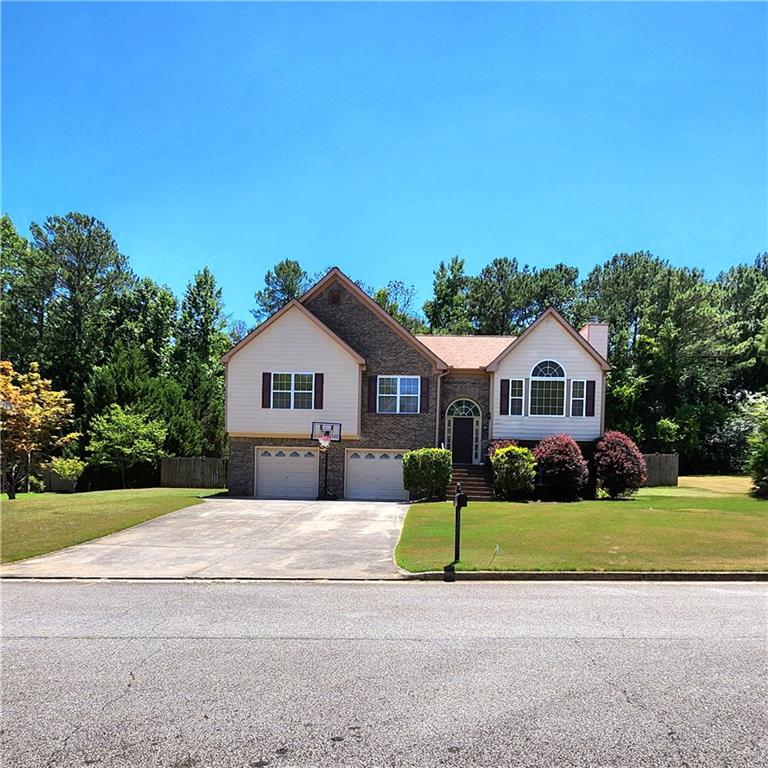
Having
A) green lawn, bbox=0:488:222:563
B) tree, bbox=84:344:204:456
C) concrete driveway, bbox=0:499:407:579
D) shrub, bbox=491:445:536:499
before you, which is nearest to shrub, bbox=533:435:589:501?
shrub, bbox=491:445:536:499

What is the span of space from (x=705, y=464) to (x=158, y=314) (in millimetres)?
39975

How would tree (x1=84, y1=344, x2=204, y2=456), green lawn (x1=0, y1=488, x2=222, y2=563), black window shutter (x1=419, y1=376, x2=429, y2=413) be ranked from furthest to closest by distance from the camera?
1. tree (x1=84, y1=344, x2=204, y2=456)
2. black window shutter (x1=419, y1=376, x2=429, y2=413)
3. green lawn (x1=0, y1=488, x2=222, y2=563)

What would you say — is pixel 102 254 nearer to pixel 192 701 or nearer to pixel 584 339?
pixel 584 339

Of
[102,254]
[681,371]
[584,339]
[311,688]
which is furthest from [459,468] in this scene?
[102,254]

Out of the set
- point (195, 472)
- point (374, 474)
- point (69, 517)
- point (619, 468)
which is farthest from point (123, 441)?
point (619, 468)

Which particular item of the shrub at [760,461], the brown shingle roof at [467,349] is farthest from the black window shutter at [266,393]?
the shrub at [760,461]

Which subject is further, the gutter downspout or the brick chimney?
the brick chimney

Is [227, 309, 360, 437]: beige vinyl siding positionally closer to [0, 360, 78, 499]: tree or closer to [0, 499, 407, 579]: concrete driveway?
[0, 499, 407, 579]: concrete driveway

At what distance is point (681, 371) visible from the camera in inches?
1732

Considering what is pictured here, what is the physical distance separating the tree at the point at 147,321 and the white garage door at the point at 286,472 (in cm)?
2065

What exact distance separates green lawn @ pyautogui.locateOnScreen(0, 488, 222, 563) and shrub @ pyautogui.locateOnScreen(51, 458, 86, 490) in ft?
27.3

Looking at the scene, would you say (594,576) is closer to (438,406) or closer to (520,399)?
(438,406)

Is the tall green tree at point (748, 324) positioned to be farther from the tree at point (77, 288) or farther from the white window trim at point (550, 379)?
the tree at point (77, 288)

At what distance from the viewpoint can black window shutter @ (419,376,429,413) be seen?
2680cm
